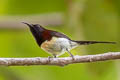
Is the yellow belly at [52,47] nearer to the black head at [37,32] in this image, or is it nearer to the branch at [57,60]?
the black head at [37,32]

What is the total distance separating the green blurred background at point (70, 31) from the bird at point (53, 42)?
9cm

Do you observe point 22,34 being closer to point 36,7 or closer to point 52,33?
→ point 52,33

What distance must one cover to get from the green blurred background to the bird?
89 millimetres

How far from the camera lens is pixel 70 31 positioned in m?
2.39

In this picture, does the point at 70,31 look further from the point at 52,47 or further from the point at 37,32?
the point at 37,32

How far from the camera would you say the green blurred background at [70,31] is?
212 centimetres

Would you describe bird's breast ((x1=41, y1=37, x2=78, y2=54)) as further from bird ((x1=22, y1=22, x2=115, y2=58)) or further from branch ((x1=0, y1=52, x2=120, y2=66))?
branch ((x1=0, y1=52, x2=120, y2=66))

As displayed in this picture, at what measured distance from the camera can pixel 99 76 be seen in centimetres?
223

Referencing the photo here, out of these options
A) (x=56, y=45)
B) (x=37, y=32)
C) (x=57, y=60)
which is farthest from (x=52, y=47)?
(x=57, y=60)

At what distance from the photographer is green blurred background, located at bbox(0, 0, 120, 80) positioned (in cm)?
212

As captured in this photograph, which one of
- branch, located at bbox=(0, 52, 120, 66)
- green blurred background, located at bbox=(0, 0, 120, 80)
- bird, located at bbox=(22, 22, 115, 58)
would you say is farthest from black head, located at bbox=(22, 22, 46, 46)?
branch, located at bbox=(0, 52, 120, 66)

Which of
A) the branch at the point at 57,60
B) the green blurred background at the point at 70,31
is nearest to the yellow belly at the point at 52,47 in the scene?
the green blurred background at the point at 70,31

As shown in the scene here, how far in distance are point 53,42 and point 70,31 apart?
0.26 metres

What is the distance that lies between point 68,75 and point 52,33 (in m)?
0.35
